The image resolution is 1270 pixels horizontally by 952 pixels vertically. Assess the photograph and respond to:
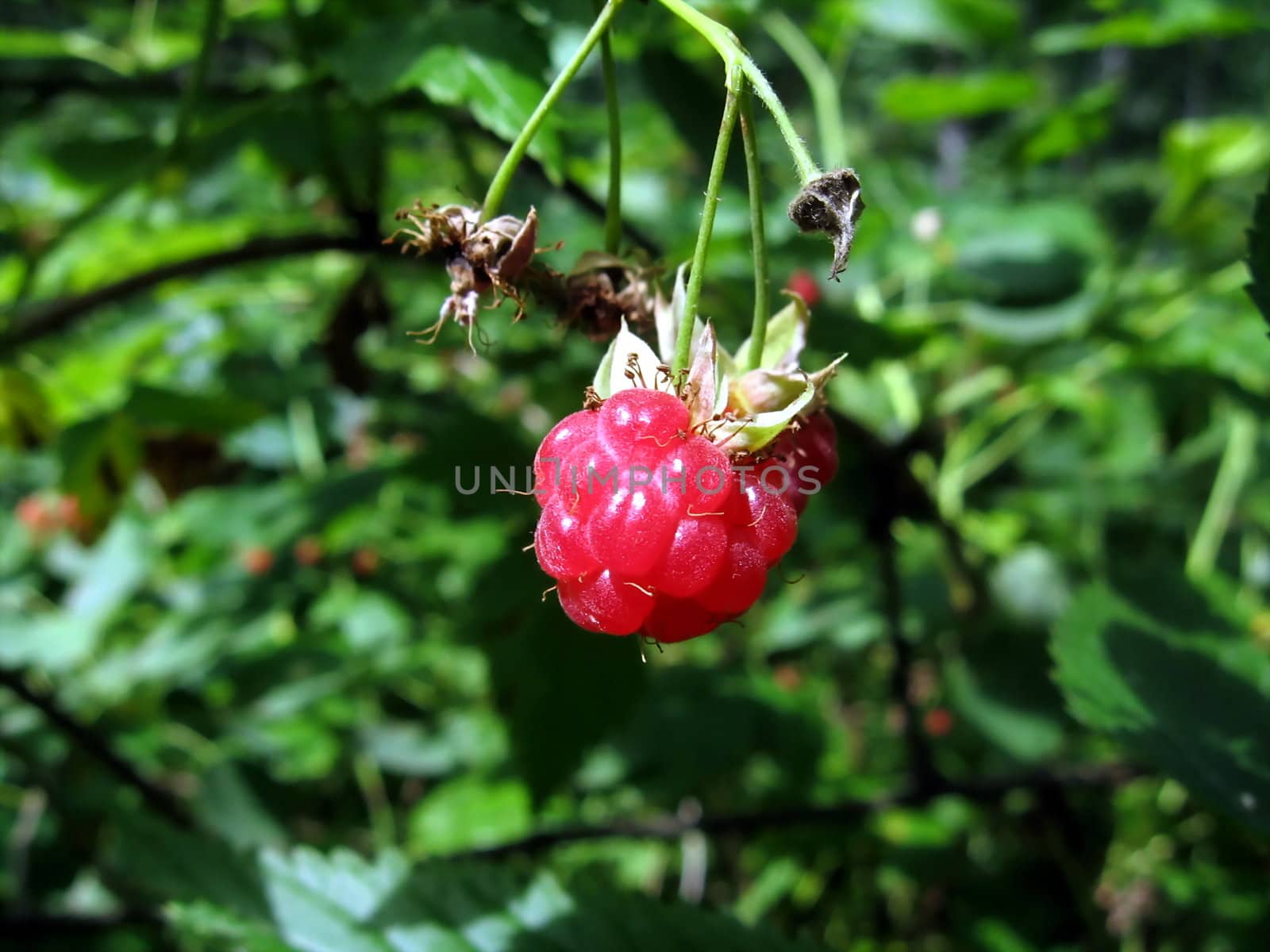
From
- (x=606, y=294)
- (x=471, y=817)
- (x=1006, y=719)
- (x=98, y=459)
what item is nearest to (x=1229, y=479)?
(x=1006, y=719)

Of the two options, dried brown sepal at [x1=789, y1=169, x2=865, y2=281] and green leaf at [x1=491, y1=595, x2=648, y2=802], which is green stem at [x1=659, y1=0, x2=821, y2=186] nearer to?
dried brown sepal at [x1=789, y1=169, x2=865, y2=281]

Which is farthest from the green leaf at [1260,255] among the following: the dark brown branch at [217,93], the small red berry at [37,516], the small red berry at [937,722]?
the small red berry at [37,516]

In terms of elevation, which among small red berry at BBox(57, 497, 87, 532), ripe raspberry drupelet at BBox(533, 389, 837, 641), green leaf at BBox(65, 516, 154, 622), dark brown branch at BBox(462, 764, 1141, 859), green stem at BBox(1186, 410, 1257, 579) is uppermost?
ripe raspberry drupelet at BBox(533, 389, 837, 641)

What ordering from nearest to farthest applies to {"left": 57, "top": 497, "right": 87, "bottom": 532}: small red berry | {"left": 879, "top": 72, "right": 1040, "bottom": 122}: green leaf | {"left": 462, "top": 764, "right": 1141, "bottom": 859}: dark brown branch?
{"left": 462, "top": 764, "right": 1141, "bottom": 859}: dark brown branch < {"left": 879, "top": 72, "right": 1040, "bottom": 122}: green leaf < {"left": 57, "top": 497, "right": 87, "bottom": 532}: small red berry

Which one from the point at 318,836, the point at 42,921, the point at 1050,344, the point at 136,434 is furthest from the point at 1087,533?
the point at 42,921

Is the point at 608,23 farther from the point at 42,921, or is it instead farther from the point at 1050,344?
Answer: the point at 42,921

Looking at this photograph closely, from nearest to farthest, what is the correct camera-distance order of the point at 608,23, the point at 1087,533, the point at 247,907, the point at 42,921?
the point at 608,23 < the point at 247,907 < the point at 42,921 < the point at 1087,533

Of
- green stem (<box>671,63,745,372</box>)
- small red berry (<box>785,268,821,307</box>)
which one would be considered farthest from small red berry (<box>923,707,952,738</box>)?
green stem (<box>671,63,745,372</box>)
